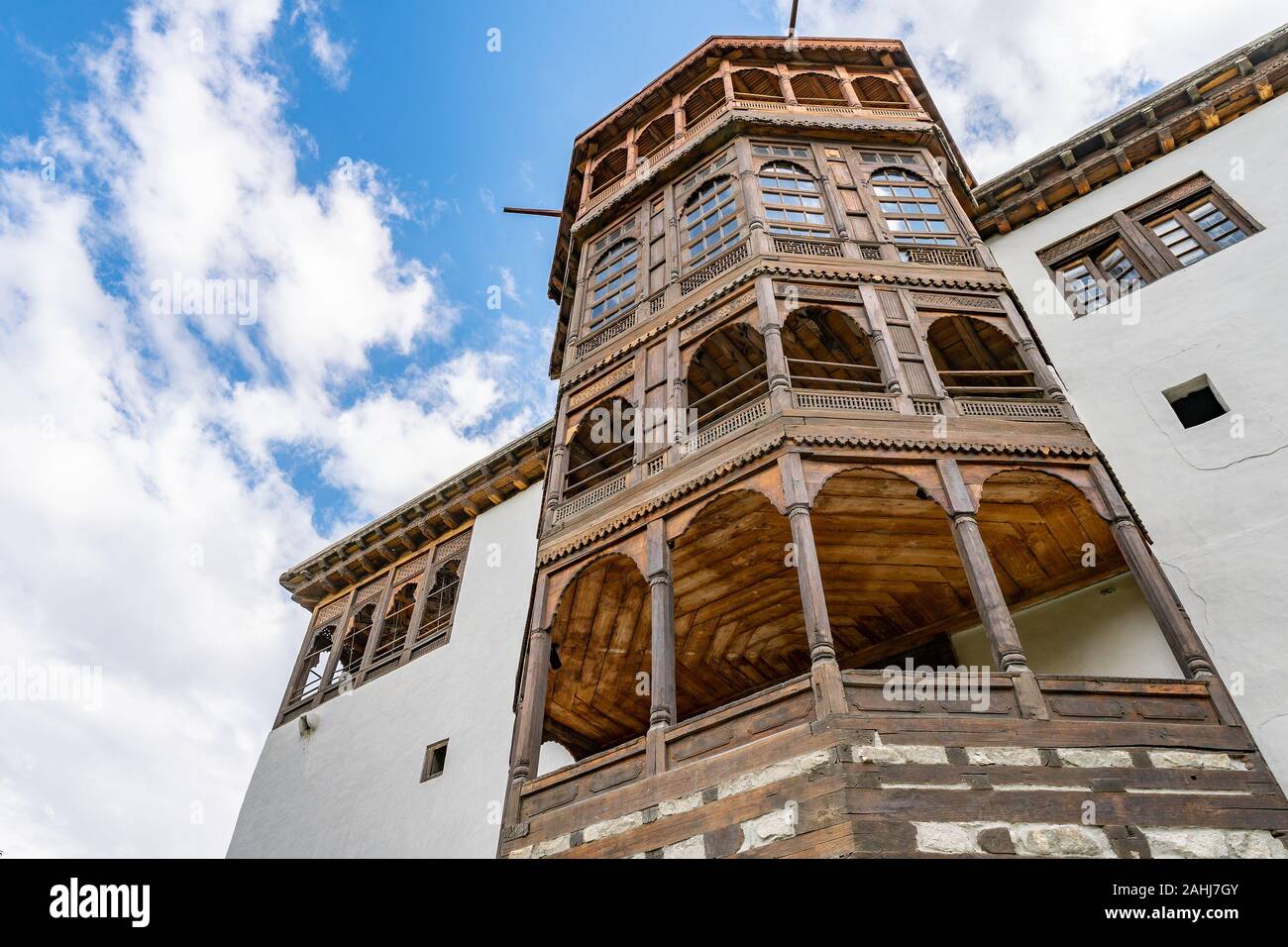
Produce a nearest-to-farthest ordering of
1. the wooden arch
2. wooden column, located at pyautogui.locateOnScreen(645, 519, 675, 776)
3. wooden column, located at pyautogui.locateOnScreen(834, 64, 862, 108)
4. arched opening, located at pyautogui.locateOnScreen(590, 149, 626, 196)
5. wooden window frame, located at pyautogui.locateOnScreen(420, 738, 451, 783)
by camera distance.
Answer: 1. wooden column, located at pyautogui.locateOnScreen(645, 519, 675, 776)
2. wooden window frame, located at pyautogui.locateOnScreen(420, 738, 451, 783)
3. wooden column, located at pyautogui.locateOnScreen(834, 64, 862, 108)
4. the wooden arch
5. arched opening, located at pyautogui.locateOnScreen(590, 149, 626, 196)

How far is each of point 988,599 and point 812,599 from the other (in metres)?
1.66

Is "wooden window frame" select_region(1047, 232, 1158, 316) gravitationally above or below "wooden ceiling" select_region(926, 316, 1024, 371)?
above

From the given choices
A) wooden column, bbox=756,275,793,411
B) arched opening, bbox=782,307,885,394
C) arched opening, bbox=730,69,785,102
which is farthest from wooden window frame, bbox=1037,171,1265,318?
arched opening, bbox=730,69,785,102

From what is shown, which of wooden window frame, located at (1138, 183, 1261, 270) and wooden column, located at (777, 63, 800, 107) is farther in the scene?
wooden column, located at (777, 63, 800, 107)

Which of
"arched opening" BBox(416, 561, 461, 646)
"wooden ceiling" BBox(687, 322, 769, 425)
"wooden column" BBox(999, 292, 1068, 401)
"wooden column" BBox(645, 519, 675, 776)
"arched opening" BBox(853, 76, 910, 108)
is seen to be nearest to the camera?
Answer: "wooden column" BBox(645, 519, 675, 776)

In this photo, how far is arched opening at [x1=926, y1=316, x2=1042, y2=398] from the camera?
13.4 metres

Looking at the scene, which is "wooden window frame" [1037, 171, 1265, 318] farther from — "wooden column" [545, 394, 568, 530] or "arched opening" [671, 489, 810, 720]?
"wooden column" [545, 394, 568, 530]

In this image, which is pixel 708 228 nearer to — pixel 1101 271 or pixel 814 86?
pixel 814 86

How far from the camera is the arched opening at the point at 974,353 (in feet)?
43.8

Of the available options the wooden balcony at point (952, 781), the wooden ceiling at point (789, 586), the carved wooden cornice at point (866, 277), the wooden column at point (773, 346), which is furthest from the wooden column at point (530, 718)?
the carved wooden cornice at point (866, 277)

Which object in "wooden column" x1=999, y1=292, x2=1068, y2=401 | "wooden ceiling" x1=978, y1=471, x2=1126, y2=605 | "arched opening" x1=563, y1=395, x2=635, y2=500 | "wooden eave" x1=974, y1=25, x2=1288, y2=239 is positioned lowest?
"wooden ceiling" x1=978, y1=471, x2=1126, y2=605

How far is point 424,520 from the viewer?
66.1 feet

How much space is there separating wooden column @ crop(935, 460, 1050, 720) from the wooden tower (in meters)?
0.03

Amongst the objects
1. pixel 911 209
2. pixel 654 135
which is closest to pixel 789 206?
pixel 911 209
